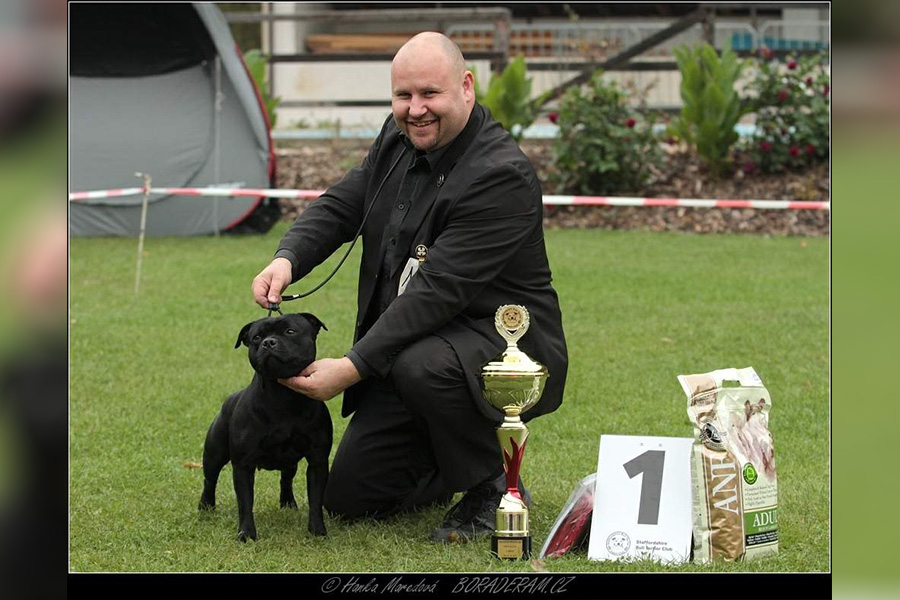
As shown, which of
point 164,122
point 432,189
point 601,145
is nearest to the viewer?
point 432,189

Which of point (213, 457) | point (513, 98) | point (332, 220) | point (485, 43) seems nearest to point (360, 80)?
point (485, 43)

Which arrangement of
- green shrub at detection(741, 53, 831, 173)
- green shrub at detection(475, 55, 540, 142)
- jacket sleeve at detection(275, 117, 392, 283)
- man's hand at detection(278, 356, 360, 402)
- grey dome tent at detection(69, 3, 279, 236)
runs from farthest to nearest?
green shrub at detection(475, 55, 540, 142)
green shrub at detection(741, 53, 831, 173)
grey dome tent at detection(69, 3, 279, 236)
jacket sleeve at detection(275, 117, 392, 283)
man's hand at detection(278, 356, 360, 402)

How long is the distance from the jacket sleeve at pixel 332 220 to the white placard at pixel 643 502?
3.79 feet

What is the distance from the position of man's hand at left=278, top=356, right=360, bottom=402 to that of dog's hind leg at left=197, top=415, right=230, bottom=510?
0.48 meters

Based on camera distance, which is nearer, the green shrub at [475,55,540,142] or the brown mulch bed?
the brown mulch bed

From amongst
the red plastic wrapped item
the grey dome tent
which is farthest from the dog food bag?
the grey dome tent

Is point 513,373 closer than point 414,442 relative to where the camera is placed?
Yes

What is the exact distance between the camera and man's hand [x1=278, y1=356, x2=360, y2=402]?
11.8ft

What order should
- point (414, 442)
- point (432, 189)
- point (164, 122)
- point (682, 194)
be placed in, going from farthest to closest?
point (682, 194)
point (164, 122)
point (414, 442)
point (432, 189)

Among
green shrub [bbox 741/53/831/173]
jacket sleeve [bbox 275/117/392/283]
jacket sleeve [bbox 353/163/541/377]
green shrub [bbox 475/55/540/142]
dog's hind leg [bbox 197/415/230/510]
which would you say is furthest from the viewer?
green shrub [bbox 475/55/540/142]

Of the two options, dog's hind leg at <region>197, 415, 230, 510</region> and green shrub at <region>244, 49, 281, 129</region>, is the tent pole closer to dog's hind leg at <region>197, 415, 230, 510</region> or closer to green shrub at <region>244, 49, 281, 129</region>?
green shrub at <region>244, 49, 281, 129</region>

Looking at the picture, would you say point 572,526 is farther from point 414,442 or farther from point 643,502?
point 414,442

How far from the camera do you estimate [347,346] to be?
747cm

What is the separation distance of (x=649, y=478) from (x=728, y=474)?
11.3 inches
